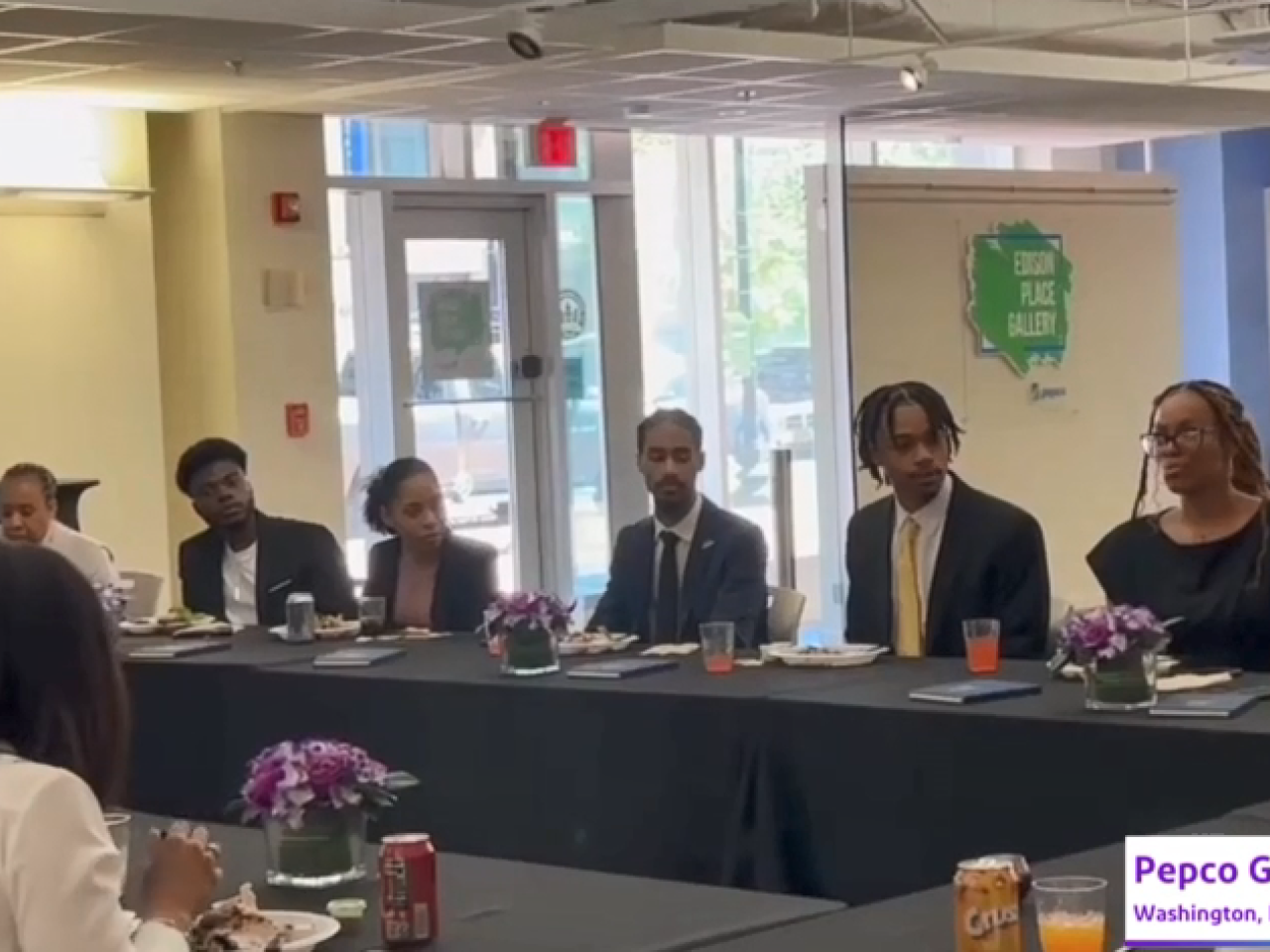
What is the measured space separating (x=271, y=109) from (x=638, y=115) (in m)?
1.57

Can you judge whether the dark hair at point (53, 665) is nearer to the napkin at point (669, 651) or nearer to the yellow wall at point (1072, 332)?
the napkin at point (669, 651)

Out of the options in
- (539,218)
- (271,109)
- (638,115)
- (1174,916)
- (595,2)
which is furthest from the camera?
(539,218)

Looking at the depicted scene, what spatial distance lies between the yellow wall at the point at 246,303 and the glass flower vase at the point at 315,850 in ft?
17.7

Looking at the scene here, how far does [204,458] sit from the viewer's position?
6574 mm

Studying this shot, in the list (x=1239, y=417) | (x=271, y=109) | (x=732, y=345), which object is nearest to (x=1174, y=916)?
(x=1239, y=417)

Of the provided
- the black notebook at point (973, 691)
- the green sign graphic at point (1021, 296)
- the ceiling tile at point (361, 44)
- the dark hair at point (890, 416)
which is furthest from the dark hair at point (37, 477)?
the green sign graphic at point (1021, 296)

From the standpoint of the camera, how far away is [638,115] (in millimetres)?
9383

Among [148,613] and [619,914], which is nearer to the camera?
[619,914]

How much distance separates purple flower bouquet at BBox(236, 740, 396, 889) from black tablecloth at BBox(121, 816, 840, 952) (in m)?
0.03

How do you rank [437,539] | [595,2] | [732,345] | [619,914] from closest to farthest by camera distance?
[619,914], [437,539], [595,2], [732,345]

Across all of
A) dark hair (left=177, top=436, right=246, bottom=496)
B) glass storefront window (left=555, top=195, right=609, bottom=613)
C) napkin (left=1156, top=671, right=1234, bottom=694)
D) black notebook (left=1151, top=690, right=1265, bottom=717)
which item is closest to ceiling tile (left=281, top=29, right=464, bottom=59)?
dark hair (left=177, top=436, right=246, bottom=496)

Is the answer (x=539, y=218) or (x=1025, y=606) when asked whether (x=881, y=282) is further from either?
(x=1025, y=606)

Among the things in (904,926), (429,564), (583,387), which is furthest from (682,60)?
(904,926)

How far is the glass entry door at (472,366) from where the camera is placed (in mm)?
9875
